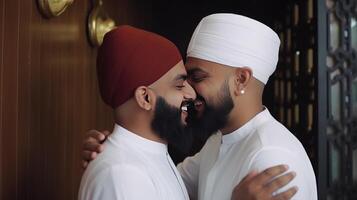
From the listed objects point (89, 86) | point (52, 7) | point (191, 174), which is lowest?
point (191, 174)

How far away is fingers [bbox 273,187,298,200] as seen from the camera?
135 centimetres

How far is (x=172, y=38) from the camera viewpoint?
382 cm

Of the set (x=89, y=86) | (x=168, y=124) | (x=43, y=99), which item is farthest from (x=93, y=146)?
(x=89, y=86)

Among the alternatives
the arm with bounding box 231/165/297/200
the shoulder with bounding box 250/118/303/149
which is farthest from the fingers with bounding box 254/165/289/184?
the shoulder with bounding box 250/118/303/149

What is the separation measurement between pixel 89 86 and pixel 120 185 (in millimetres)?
1085

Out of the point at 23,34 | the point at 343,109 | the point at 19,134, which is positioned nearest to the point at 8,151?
the point at 19,134

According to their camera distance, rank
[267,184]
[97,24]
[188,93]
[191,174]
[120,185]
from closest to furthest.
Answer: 1. [120,185]
2. [267,184]
3. [188,93]
4. [191,174]
5. [97,24]

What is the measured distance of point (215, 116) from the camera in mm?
1678

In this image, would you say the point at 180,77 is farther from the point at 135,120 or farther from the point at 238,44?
the point at 238,44

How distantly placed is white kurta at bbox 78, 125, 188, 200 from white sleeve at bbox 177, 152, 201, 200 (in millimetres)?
416

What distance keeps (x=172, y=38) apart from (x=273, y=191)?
260 cm

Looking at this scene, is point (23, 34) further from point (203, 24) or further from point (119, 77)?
point (203, 24)

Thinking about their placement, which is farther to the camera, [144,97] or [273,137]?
[273,137]

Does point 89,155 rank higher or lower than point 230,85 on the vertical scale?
lower
